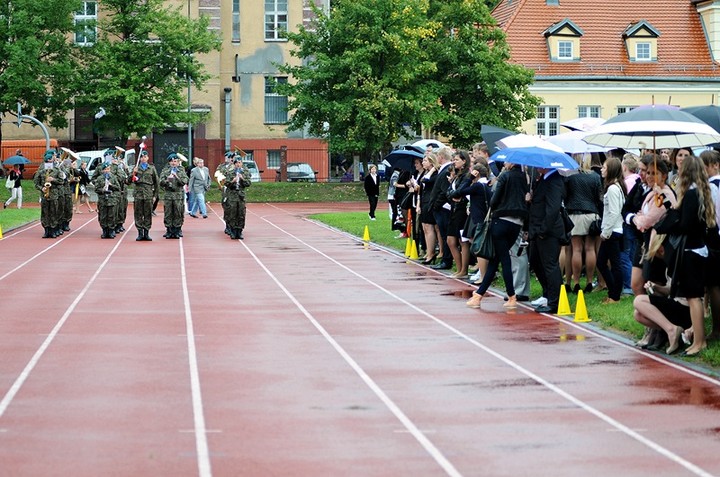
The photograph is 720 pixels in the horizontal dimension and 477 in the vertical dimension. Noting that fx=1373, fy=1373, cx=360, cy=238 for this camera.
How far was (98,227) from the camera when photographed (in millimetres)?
36750

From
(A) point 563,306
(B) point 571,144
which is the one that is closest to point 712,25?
(B) point 571,144

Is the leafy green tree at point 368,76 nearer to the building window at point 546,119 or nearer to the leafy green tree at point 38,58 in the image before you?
the building window at point 546,119

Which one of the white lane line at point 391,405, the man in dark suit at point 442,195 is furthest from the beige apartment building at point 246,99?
the white lane line at point 391,405

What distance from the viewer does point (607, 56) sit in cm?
6731

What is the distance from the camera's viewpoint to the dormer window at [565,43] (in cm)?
6712

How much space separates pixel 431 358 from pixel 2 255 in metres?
15.3

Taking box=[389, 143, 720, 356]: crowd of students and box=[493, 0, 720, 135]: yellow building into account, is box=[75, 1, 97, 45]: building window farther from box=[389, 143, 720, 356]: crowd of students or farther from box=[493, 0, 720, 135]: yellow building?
box=[389, 143, 720, 356]: crowd of students

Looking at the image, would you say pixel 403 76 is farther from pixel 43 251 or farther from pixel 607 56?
pixel 43 251

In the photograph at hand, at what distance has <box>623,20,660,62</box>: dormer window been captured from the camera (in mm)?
67500

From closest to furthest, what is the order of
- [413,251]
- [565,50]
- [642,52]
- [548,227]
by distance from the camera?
[548,227], [413,251], [565,50], [642,52]

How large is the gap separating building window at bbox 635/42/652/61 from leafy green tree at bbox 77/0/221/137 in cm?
2088

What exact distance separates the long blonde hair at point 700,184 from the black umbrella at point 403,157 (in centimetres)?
1517

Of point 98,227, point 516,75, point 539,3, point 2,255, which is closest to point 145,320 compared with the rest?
point 2,255

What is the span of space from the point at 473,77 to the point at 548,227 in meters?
43.5
